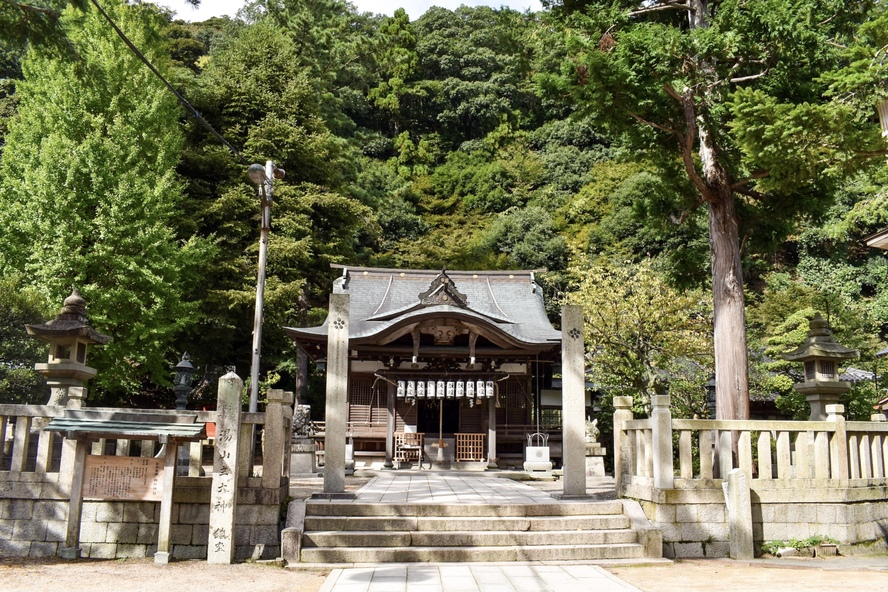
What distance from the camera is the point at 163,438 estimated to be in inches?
267

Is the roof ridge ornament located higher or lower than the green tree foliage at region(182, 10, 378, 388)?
lower

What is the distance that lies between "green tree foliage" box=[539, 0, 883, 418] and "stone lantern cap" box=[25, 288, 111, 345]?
8020mm

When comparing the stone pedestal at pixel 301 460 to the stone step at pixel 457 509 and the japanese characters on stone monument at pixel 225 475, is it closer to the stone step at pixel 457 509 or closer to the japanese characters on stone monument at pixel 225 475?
the stone step at pixel 457 509

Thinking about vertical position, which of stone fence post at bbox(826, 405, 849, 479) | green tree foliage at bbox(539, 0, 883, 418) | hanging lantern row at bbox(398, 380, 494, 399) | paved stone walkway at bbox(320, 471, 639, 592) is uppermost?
green tree foliage at bbox(539, 0, 883, 418)

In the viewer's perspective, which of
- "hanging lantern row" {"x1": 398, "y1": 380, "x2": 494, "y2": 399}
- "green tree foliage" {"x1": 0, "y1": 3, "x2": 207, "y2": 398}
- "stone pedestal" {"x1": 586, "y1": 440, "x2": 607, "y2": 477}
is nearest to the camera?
"stone pedestal" {"x1": 586, "y1": 440, "x2": 607, "y2": 477}

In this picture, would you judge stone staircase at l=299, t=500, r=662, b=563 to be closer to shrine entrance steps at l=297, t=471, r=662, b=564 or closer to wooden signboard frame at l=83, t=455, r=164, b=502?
shrine entrance steps at l=297, t=471, r=662, b=564

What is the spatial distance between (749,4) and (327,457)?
8334 millimetres

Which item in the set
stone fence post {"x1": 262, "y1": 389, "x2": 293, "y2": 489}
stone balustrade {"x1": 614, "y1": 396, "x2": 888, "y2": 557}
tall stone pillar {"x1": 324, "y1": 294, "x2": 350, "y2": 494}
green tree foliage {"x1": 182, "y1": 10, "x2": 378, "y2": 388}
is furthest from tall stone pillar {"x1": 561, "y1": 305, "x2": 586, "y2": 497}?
green tree foliage {"x1": 182, "y1": 10, "x2": 378, "y2": 388}

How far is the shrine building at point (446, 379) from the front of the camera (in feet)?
55.1

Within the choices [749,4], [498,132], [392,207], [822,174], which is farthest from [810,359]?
[498,132]

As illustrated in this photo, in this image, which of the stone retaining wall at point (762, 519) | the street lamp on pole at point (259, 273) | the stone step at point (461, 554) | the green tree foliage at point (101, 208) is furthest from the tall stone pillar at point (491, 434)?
the stone step at point (461, 554)

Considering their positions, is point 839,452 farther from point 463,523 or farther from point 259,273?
point 259,273

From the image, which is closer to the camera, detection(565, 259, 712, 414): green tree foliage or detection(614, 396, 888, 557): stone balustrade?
detection(614, 396, 888, 557): stone balustrade

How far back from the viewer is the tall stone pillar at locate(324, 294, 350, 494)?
859 cm
